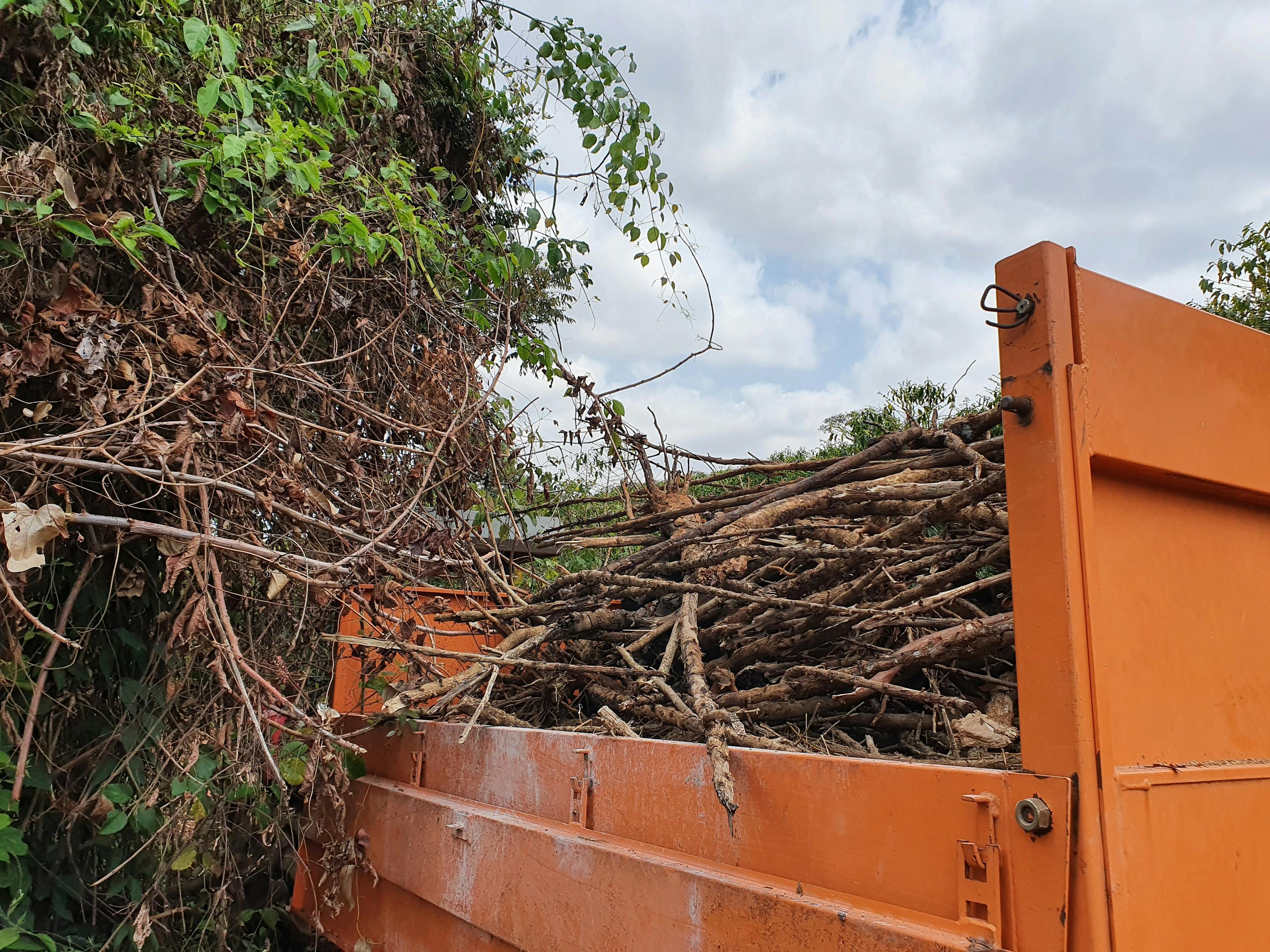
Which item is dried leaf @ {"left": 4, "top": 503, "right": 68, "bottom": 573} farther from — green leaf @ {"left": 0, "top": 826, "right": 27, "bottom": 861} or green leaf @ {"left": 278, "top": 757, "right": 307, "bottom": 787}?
green leaf @ {"left": 278, "top": 757, "right": 307, "bottom": 787}

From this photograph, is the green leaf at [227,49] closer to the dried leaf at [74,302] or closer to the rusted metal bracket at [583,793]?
the dried leaf at [74,302]

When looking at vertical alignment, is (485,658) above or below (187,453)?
below

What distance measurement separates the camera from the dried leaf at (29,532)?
1.99m

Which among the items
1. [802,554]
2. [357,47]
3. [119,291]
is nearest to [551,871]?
[802,554]

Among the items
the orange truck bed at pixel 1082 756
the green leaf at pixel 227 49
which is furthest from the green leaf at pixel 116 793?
the green leaf at pixel 227 49

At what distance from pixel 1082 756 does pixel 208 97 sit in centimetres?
277

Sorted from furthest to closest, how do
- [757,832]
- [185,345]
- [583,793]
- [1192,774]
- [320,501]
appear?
[320,501] → [185,345] → [583,793] → [757,832] → [1192,774]

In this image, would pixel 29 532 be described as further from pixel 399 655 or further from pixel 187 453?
pixel 399 655

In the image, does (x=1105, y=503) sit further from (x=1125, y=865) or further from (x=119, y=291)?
(x=119, y=291)

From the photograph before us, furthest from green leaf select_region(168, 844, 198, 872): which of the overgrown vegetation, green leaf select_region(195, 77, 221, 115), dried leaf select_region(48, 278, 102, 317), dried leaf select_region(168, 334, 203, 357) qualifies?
green leaf select_region(195, 77, 221, 115)

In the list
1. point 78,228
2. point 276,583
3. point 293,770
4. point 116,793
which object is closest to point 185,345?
point 78,228

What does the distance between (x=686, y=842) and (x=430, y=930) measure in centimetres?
110

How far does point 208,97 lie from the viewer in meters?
2.49

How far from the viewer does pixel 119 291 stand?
281 cm
